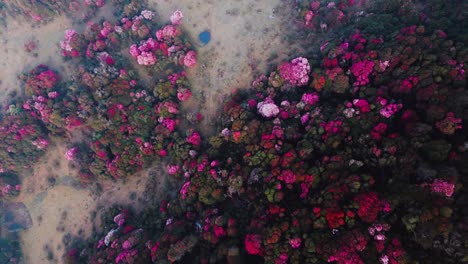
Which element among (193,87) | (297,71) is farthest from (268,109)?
(193,87)

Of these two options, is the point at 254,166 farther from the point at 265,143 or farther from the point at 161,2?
the point at 161,2

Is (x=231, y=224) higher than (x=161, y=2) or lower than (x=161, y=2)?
lower

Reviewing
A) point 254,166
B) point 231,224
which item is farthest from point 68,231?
point 254,166

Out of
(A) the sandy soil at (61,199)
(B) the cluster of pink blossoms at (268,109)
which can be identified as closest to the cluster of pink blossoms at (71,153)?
(A) the sandy soil at (61,199)

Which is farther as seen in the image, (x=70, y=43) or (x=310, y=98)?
(x=70, y=43)

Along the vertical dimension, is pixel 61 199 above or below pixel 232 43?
below

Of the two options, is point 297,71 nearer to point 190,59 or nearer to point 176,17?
point 190,59
